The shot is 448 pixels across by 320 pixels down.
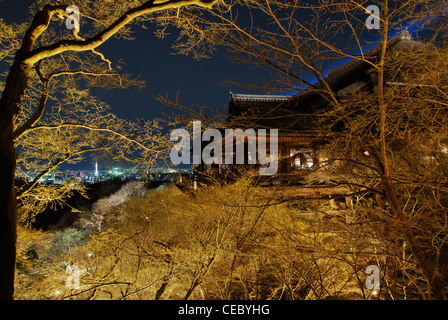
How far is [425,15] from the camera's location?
304 centimetres

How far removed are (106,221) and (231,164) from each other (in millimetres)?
14447

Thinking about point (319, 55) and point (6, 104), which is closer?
point (6, 104)

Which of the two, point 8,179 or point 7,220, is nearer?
point 7,220

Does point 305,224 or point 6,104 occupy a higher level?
point 6,104

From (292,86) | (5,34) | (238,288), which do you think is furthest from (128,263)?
(292,86)

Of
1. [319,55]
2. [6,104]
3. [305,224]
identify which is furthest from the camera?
[305,224]

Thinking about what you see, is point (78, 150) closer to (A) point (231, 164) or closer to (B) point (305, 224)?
(A) point (231, 164)

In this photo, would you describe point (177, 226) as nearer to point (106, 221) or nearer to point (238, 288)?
point (238, 288)

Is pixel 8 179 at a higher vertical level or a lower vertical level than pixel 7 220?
higher

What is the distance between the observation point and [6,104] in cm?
259

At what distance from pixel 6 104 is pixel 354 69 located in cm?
1723

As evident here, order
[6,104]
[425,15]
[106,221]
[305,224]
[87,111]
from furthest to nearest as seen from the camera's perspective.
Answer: [106,221], [305,224], [87,111], [425,15], [6,104]

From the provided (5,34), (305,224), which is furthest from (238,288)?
(5,34)

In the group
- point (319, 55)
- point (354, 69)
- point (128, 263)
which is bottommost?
point (128, 263)
